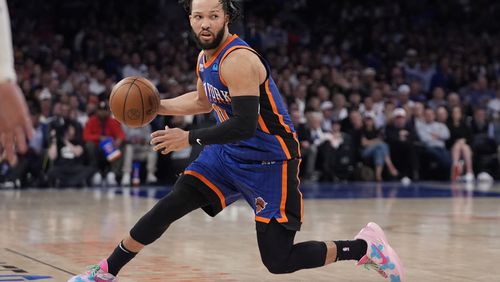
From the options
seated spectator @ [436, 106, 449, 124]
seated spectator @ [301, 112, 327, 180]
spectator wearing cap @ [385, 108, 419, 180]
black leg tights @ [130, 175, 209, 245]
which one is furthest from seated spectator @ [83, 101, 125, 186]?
black leg tights @ [130, 175, 209, 245]

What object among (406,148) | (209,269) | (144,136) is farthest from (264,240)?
(406,148)

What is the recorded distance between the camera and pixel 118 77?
19094 mm

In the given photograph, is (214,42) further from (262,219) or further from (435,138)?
(435,138)

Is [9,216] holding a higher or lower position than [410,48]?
lower

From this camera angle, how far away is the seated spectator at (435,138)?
61.5 feet

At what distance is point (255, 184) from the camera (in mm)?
5734

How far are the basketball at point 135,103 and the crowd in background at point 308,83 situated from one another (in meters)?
6.03

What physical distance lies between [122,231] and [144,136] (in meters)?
7.62

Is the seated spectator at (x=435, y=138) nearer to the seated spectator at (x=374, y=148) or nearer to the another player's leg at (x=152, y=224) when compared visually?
the seated spectator at (x=374, y=148)

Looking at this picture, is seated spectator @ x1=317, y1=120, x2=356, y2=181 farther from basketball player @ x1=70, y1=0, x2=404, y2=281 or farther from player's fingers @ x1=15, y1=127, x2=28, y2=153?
player's fingers @ x1=15, y1=127, x2=28, y2=153

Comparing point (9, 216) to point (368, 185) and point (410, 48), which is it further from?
point (410, 48)

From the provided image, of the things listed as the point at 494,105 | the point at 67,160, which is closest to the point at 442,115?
the point at 494,105

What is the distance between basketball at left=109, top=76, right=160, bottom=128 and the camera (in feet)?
19.2

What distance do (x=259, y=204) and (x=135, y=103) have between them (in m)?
0.92
